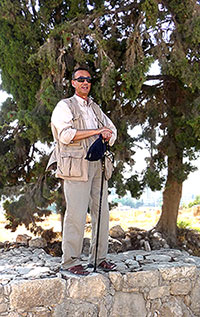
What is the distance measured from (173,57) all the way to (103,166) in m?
2.72

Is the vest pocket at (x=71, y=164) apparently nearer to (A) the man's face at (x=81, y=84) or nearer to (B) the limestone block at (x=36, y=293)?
(A) the man's face at (x=81, y=84)

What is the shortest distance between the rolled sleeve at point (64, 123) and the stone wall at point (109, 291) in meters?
1.34

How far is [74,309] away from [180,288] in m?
1.22

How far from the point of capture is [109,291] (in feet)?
11.1

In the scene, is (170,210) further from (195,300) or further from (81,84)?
(81,84)

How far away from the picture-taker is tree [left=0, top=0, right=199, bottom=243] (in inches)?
207

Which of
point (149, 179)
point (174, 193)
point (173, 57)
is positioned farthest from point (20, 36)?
point (174, 193)

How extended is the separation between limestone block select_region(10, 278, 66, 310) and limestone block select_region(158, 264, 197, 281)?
1.13 meters

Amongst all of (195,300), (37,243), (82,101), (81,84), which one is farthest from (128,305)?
(37,243)

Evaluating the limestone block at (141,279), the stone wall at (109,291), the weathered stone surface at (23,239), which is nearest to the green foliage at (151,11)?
the stone wall at (109,291)

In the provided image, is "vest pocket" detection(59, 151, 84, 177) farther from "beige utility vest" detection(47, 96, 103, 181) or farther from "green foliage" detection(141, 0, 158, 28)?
"green foliage" detection(141, 0, 158, 28)

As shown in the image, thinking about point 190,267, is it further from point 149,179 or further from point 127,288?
point 149,179

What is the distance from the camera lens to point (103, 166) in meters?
3.48

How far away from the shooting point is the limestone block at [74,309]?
10.5 feet
